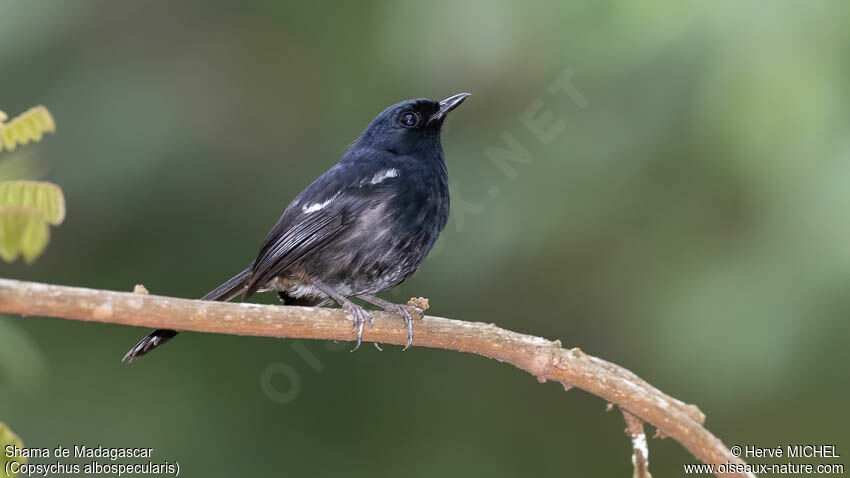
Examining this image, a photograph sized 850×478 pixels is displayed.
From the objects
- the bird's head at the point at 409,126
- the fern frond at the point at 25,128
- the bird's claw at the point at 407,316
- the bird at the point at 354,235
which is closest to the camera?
the fern frond at the point at 25,128

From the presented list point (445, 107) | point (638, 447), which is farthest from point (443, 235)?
point (638, 447)

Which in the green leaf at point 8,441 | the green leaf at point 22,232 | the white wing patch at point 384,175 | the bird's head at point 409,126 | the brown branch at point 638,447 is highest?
the bird's head at point 409,126

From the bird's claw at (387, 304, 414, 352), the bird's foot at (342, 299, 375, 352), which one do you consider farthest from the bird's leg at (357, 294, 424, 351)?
the bird's foot at (342, 299, 375, 352)

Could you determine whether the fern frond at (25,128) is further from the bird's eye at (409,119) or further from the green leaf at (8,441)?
the bird's eye at (409,119)

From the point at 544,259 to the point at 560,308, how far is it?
51 cm

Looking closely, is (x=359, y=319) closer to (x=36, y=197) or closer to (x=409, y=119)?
(x=409, y=119)

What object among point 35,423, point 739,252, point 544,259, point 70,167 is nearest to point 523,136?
point 544,259

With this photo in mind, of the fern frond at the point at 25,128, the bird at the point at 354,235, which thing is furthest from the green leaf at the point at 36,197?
the bird at the point at 354,235

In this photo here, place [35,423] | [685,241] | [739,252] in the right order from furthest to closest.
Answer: [35,423], [685,241], [739,252]

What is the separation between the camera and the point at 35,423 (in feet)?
17.0

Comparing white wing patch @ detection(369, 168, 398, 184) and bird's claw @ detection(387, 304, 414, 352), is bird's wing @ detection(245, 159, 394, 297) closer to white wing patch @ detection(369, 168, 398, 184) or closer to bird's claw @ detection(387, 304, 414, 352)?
white wing patch @ detection(369, 168, 398, 184)

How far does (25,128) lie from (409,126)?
2.44 m

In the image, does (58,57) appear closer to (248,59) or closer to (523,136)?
(248,59)

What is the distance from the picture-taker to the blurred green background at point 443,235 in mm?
4387
